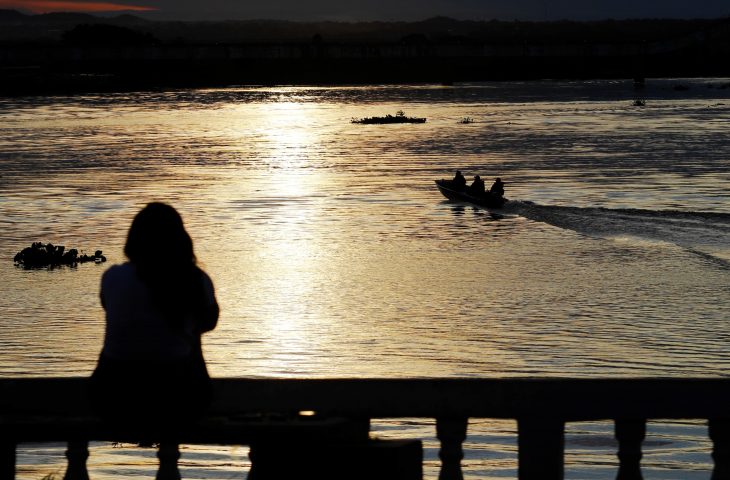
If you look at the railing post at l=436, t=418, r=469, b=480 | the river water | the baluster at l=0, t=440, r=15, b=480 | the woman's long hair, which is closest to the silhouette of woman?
the woman's long hair

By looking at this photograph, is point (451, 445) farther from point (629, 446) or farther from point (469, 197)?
point (469, 197)

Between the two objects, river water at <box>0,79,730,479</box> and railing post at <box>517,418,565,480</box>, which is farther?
river water at <box>0,79,730,479</box>

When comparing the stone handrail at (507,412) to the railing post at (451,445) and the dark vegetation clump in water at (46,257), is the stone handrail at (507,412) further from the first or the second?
the dark vegetation clump in water at (46,257)

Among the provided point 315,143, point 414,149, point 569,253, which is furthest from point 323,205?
point 315,143

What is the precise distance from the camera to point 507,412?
645cm

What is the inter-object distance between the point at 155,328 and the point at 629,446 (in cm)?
250

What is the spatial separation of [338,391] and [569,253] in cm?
4814

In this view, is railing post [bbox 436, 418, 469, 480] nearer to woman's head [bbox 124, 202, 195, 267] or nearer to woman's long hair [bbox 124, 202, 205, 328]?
woman's long hair [bbox 124, 202, 205, 328]

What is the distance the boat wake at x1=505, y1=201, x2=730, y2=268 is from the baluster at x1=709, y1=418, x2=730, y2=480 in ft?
149

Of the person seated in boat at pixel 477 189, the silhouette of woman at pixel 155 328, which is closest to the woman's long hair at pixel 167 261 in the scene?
the silhouette of woman at pixel 155 328

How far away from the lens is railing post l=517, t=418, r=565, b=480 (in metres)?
6.41

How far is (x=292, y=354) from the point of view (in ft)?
112

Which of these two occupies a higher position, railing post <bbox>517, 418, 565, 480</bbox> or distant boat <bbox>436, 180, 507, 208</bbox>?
railing post <bbox>517, 418, 565, 480</bbox>

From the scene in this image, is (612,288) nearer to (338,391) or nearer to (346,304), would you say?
(346,304)
